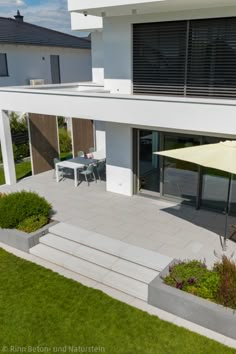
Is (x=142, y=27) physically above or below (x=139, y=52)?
above

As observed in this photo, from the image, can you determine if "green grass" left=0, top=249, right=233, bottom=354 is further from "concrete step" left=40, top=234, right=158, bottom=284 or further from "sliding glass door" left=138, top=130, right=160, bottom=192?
"sliding glass door" left=138, top=130, right=160, bottom=192

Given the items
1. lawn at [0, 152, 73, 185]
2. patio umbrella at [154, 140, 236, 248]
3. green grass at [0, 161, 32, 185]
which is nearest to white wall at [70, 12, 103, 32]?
lawn at [0, 152, 73, 185]

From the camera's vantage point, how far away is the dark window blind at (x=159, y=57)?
12000 mm

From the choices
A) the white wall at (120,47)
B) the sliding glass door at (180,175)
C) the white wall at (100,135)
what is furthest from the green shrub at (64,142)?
the sliding glass door at (180,175)

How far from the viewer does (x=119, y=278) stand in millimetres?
9023

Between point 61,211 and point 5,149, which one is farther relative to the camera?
point 5,149

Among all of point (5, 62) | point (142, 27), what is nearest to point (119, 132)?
point (142, 27)

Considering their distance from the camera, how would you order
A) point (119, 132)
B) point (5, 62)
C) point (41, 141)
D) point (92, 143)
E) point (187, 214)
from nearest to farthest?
point (187, 214) → point (119, 132) → point (41, 141) → point (92, 143) → point (5, 62)

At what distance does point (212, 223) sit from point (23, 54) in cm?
2132

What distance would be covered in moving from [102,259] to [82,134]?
11.7 m

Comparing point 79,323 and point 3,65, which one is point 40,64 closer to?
point 3,65

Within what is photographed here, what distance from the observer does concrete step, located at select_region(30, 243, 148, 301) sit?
866 cm

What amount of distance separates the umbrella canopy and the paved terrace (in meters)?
2.72

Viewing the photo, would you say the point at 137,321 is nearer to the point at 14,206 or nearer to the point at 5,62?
the point at 14,206
